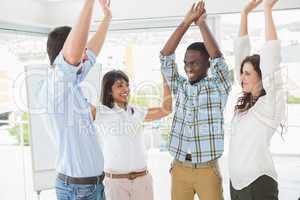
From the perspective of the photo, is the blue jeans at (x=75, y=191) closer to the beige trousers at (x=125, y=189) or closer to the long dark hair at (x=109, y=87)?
the beige trousers at (x=125, y=189)

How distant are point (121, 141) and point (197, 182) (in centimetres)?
53

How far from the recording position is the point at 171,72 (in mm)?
2105

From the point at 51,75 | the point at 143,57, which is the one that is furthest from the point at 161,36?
the point at 51,75

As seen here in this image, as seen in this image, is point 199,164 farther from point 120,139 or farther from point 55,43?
point 55,43

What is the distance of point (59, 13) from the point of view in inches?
132

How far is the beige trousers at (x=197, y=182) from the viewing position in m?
1.97

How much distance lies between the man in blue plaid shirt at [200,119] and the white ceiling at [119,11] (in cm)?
100

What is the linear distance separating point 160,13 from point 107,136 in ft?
4.44

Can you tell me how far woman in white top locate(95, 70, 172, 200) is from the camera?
217 centimetres

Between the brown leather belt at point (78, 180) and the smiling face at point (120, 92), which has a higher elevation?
the smiling face at point (120, 92)

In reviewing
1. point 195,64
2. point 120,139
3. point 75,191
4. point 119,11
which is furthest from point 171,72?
point 119,11

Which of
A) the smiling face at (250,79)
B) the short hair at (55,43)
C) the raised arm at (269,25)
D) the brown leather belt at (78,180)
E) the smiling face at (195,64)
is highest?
the raised arm at (269,25)

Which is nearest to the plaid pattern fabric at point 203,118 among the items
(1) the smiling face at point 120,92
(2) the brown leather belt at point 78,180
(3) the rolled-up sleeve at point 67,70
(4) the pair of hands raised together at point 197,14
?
(4) the pair of hands raised together at point 197,14

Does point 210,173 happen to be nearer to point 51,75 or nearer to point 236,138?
point 236,138
